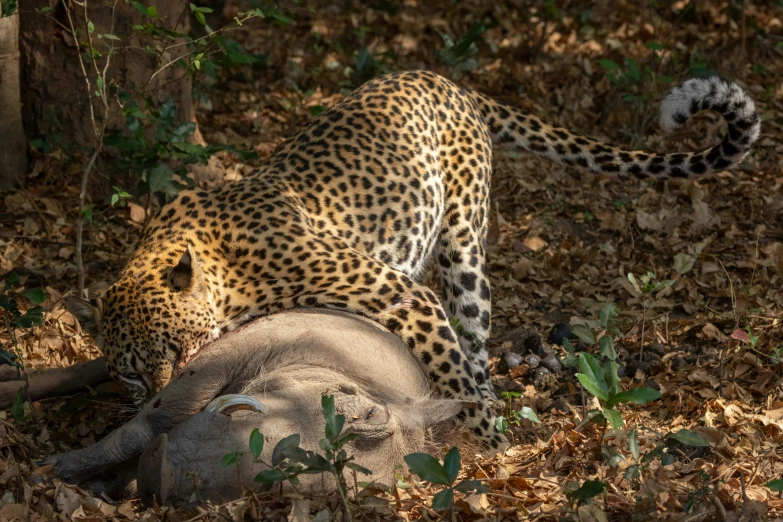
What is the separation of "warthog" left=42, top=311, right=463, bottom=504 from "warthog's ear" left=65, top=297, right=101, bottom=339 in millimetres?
855

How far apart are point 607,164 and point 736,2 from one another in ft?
19.4

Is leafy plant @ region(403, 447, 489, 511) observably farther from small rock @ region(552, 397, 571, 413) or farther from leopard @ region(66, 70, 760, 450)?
small rock @ region(552, 397, 571, 413)

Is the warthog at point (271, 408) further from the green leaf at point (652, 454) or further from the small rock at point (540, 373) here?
the small rock at point (540, 373)

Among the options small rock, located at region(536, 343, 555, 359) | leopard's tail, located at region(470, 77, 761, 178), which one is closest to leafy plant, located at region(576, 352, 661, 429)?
small rock, located at region(536, 343, 555, 359)

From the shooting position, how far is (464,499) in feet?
15.4

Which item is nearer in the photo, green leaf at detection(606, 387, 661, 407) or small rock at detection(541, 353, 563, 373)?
green leaf at detection(606, 387, 661, 407)

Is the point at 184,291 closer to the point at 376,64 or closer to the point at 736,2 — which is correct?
the point at 376,64

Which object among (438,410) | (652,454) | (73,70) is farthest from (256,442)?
(73,70)

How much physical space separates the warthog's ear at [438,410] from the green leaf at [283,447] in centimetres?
115

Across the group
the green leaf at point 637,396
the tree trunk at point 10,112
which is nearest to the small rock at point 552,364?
the green leaf at point 637,396

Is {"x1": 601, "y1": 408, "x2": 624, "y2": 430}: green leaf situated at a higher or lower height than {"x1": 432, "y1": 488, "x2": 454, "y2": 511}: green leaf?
lower

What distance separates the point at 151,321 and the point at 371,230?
184 centimetres

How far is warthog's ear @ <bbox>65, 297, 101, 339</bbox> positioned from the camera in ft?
18.4

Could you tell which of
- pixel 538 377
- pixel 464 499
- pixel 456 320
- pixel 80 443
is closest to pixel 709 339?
pixel 538 377
